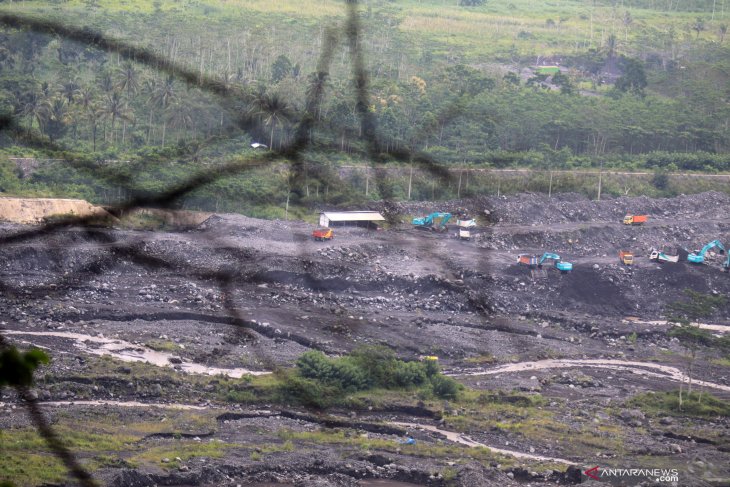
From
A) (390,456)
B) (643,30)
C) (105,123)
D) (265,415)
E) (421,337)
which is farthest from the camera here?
(643,30)

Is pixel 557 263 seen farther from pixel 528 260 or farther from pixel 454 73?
pixel 454 73

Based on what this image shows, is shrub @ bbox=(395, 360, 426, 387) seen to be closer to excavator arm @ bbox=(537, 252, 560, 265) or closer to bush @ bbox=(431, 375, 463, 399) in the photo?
bush @ bbox=(431, 375, 463, 399)

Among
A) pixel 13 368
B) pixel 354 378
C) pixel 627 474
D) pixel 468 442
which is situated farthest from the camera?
pixel 354 378

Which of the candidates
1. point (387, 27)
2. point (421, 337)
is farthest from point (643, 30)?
point (421, 337)

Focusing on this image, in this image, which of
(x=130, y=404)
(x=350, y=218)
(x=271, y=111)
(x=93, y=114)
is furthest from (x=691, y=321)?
(x=271, y=111)

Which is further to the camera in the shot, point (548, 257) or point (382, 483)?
point (548, 257)

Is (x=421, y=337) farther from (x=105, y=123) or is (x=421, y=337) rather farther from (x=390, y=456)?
(x=105, y=123)
